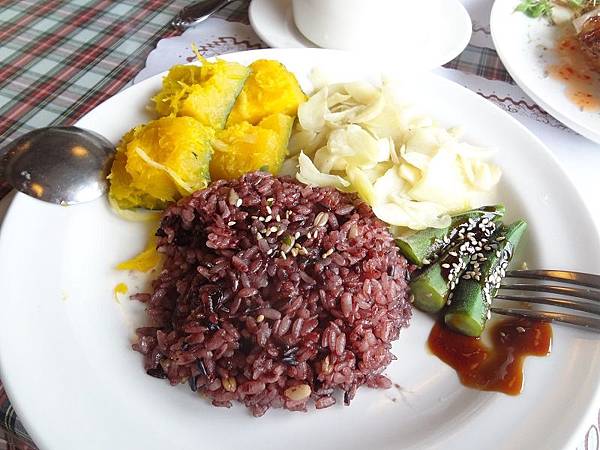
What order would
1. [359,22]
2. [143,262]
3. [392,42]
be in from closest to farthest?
[143,262], [359,22], [392,42]

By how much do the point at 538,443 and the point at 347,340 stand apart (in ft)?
1.85

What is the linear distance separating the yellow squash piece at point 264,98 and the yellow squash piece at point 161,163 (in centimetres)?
18

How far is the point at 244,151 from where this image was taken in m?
2.03

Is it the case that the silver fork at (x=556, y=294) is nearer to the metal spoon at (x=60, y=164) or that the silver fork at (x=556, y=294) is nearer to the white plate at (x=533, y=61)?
the white plate at (x=533, y=61)

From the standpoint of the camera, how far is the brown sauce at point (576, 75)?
2662 millimetres

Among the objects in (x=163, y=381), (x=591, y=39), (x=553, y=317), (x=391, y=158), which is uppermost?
(x=591, y=39)

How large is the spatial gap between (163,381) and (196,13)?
7.22 ft

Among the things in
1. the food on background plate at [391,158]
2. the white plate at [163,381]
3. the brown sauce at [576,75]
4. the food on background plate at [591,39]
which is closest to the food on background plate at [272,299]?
the white plate at [163,381]

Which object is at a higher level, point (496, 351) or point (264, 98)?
point (264, 98)

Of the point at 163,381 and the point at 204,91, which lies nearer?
the point at 163,381

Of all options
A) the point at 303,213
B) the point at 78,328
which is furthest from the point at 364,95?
the point at 78,328

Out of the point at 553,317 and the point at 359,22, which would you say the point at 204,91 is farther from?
the point at 553,317

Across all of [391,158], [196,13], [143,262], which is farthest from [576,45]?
[143,262]

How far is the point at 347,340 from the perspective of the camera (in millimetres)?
1621
